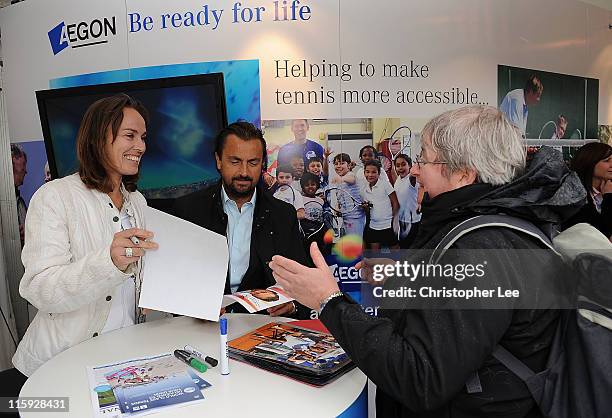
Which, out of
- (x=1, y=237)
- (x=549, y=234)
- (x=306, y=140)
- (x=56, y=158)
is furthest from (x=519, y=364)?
(x=1, y=237)

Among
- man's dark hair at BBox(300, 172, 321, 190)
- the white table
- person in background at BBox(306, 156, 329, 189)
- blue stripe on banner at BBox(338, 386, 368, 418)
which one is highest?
person in background at BBox(306, 156, 329, 189)

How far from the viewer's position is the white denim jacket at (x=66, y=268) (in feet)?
5.83

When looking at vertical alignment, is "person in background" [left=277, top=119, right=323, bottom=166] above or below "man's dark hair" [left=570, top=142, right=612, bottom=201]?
above

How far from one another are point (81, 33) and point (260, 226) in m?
2.35

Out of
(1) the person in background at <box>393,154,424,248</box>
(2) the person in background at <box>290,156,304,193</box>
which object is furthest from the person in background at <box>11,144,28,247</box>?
(1) the person in background at <box>393,154,424,248</box>

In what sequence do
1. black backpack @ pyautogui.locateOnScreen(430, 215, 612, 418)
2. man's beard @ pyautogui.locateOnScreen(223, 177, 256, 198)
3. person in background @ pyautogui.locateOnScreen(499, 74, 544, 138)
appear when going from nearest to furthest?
1. black backpack @ pyautogui.locateOnScreen(430, 215, 612, 418)
2. man's beard @ pyautogui.locateOnScreen(223, 177, 256, 198)
3. person in background @ pyautogui.locateOnScreen(499, 74, 544, 138)

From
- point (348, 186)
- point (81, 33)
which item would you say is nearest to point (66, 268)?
point (348, 186)

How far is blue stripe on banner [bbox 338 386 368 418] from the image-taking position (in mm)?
1341

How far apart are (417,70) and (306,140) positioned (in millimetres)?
995

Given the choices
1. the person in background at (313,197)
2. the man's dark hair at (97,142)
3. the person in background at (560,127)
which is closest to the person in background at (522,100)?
the person in background at (560,127)

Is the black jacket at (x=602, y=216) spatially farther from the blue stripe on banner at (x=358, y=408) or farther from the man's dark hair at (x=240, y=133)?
the blue stripe on banner at (x=358, y=408)

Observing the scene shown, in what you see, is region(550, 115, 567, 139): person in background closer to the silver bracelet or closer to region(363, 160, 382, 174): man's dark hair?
region(363, 160, 382, 174): man's dark hair

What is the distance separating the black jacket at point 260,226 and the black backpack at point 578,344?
141 centimetres

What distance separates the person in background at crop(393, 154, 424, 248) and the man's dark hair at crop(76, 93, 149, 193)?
2164 millimetres
